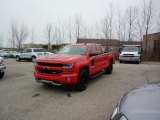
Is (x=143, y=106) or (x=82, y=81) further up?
(x=143, y=106)

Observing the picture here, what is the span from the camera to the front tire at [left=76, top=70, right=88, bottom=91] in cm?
662

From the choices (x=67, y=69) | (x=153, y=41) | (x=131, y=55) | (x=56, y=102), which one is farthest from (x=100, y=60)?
(x=153, y=41)

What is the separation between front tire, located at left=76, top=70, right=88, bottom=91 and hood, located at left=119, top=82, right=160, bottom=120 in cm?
358

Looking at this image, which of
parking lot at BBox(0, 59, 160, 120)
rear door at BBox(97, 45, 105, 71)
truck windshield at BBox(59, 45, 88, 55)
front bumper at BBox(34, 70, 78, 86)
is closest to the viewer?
parking lot at BBox(0, 59, 160, 120)

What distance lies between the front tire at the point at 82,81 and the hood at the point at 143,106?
3579 mm

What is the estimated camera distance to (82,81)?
684 centimetres

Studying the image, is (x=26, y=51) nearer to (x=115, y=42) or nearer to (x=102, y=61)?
(x=102, y=61)

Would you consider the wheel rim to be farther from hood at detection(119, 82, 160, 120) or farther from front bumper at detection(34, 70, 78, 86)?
hood at detection(119, 82, 160, 120)

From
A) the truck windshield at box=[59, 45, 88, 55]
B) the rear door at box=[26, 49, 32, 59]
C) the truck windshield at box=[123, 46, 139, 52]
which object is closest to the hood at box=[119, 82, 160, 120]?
the truck windshield at box=[59, 45, 88, 55]

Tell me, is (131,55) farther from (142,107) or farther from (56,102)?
(142,107)

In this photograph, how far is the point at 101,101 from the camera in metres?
5.63

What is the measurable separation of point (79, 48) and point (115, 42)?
37.1 m

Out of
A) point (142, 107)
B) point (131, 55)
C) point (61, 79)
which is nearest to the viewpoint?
point (142, 107)

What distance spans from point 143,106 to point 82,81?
4.36 meters
